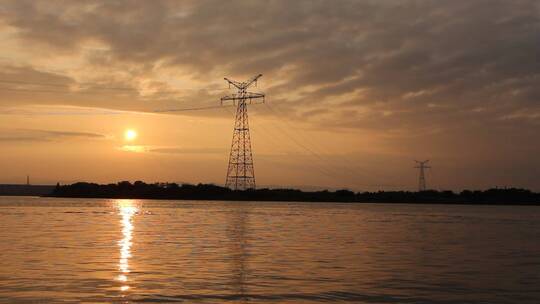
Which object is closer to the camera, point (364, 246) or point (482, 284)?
point (482, 284)

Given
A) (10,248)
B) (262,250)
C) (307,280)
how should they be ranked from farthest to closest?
(262,250) < (10,248) < (307,280)

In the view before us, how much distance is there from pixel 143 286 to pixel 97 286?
6.39 feet

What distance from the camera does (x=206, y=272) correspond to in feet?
111

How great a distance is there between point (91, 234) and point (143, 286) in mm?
32937

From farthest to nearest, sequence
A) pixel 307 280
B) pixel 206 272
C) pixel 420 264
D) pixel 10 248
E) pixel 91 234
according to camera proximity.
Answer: pixel 91 234 < pixel 10 248 < pixel 420 264 < pixel 206 272 < pixel 307 280

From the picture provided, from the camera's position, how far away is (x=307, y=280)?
3150cm

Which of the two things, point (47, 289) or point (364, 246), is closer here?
point (47, 289)

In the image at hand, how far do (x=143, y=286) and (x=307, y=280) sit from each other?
7813 millimetres

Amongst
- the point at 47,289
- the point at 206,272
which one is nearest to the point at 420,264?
the point at 206,272

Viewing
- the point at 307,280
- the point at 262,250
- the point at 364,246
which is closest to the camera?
the point at 307,280

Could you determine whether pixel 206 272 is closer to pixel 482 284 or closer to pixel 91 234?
pixel 482 284

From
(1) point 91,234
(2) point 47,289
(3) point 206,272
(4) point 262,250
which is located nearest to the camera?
(2) point 47,289

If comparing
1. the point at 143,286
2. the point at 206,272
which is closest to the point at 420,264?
the point at 206,272

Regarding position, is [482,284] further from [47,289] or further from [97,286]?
[47,289]
